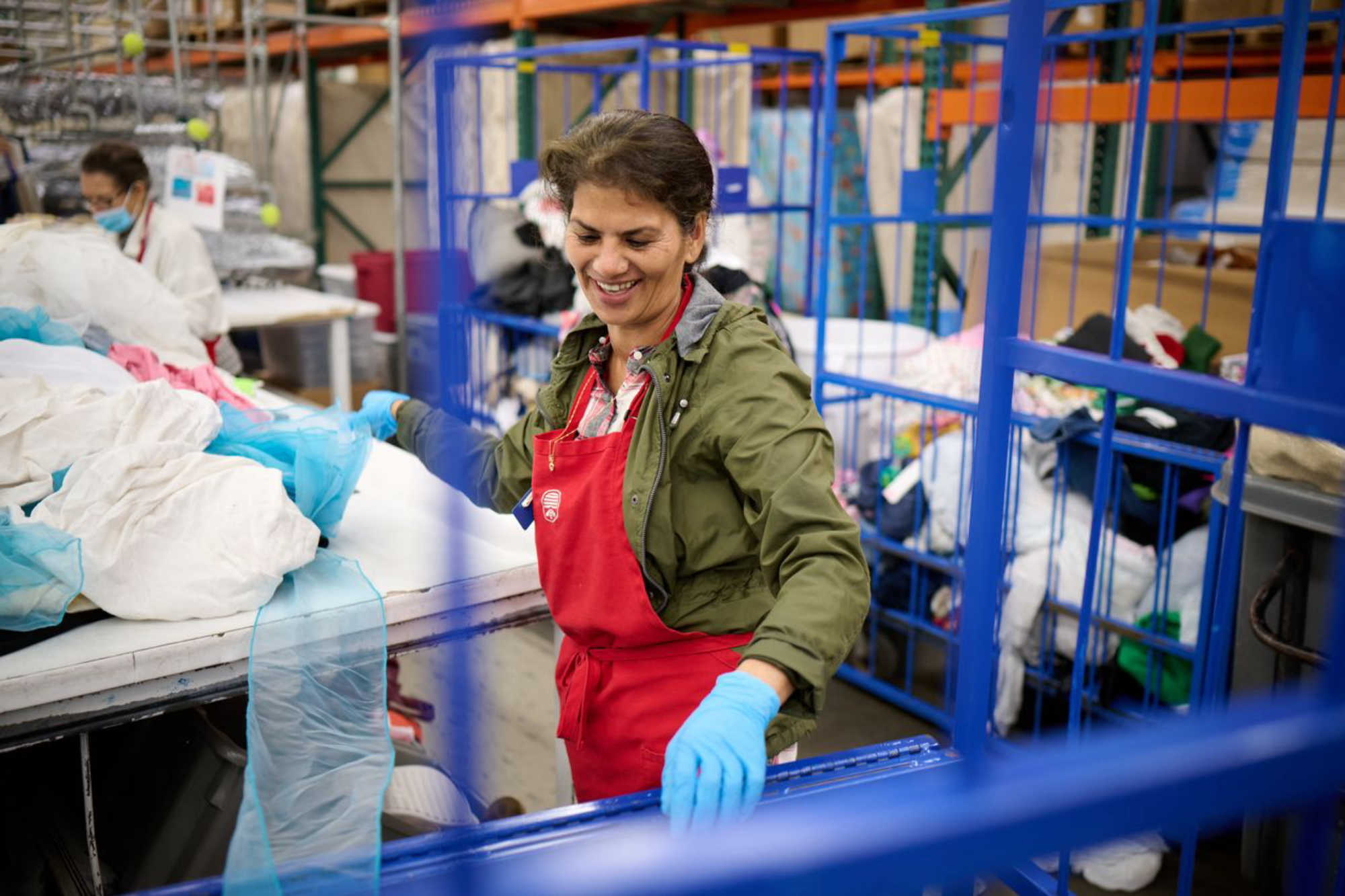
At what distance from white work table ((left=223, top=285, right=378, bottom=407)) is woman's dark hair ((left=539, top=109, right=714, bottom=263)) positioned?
3191 millimetres

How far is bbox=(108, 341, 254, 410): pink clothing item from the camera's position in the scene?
2.11 m

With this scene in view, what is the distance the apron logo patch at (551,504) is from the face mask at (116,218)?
2.71 meters

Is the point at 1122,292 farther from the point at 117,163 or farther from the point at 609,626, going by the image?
the point at 117,163

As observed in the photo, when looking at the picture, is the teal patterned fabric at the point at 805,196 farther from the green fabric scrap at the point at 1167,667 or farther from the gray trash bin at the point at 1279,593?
the gray trash bin at the point at 1279,593

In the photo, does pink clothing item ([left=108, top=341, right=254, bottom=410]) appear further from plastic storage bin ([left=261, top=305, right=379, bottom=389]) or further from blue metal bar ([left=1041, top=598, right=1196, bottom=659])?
plastic storage bin ([left=261, top=305, right=379, bottom=389])

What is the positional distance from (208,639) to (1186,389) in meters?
1.24

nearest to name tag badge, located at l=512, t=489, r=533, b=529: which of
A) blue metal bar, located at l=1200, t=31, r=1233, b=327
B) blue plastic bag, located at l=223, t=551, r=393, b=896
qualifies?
blue plastic bag, located at l=223, t=551, r=393, b=896

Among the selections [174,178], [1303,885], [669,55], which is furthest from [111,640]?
[669,55]

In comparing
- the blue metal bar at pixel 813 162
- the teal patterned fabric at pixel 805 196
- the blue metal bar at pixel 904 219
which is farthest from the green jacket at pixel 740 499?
the teal patterned fabric at pixel 805 196

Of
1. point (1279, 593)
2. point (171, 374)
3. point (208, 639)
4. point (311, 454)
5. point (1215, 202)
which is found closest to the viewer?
point (208, 639)

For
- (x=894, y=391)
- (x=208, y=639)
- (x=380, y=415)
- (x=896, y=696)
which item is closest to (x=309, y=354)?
(x=894, y=391)

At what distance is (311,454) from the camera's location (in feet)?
5.49

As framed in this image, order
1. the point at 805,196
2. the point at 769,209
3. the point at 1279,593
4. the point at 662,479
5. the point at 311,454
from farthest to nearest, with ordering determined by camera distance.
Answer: the point at 805,196, the point at 769,209, the point at 1279,593, the point at 311,454, the point at 662,479

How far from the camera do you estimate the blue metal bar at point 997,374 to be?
1.10 meters
